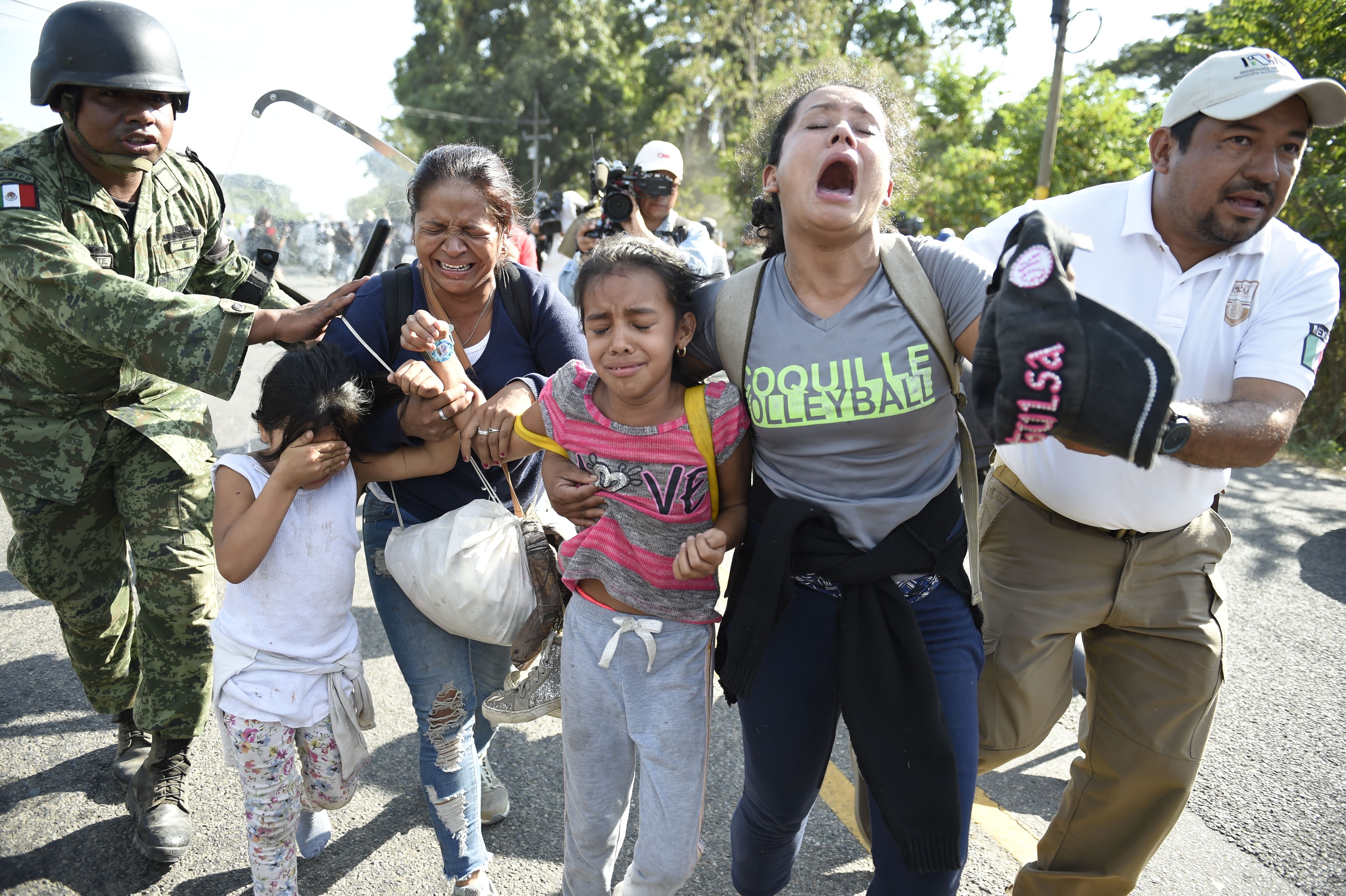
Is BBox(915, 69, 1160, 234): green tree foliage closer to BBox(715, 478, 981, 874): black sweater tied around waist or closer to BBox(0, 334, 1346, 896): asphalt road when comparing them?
BBox(0, 334, 1346, 896): asphalt road

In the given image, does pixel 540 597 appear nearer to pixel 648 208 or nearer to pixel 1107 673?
pixel 1107 673

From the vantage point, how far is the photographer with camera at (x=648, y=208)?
4918 millimetres

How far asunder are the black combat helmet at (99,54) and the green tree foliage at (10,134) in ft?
9.22

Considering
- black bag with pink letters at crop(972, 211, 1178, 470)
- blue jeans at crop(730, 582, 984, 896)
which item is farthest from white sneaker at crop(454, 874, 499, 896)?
black bag with pink letters at crop(972, 211, 1178, 470)

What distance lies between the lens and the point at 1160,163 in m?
2.29

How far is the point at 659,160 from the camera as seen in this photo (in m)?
5.34

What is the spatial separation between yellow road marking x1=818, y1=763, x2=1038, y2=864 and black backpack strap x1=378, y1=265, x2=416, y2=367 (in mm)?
1842

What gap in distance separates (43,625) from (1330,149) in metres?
11.3

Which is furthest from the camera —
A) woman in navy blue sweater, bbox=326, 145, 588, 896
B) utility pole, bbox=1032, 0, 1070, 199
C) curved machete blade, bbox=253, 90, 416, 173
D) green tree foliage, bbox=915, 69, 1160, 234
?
green tree foliage, bbox=915, 69, 1160, 234

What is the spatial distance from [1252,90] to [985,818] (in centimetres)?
231

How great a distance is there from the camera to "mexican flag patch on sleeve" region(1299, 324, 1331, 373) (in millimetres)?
1995

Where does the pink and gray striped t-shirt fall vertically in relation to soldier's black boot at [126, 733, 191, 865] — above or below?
above

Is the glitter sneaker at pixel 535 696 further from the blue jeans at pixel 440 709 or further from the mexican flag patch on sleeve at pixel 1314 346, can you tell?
the mexican flag patch on sleeve at pixel 1314 346

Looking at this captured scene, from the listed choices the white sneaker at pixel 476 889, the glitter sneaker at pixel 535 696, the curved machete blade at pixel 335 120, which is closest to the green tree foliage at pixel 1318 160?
the curved machete blade at pixel 335 120
